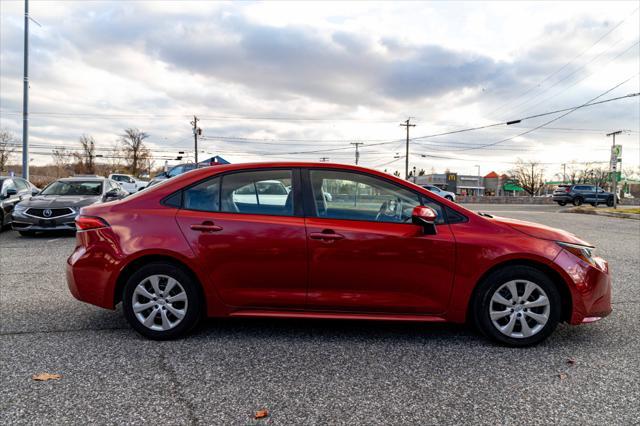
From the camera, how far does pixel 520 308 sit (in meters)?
3.59

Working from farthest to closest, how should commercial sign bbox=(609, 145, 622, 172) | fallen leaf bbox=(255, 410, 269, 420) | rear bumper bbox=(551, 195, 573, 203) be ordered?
rear bumper bbox=(551, 195, 573, 203) < commercial sign bbox=(609, 145, 622, 172) < fallen leaf bbox=(255, 410, 269, 420)

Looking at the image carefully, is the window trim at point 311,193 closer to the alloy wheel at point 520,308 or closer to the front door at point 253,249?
the front door at point 253,249

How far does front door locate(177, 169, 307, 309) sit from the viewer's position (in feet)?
11.8

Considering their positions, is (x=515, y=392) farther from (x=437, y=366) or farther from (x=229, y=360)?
(x=229, y=360)

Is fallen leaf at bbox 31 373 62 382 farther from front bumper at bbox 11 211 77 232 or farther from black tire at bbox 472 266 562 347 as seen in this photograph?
front bumper at bbox 11 211 77 232

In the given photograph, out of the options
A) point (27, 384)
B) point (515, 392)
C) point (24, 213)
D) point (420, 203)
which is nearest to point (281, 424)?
point (515, 392)

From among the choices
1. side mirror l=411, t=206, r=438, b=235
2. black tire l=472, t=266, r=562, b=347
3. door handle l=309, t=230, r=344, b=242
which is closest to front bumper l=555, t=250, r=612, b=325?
black tire l=472, t=266, r=562, b=347

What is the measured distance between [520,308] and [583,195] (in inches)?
1401

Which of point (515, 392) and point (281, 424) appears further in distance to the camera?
point (515, 392)

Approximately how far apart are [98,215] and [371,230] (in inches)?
92.1

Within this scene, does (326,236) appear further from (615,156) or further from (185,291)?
(615,156)

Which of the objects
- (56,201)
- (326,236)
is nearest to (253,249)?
(326,236)

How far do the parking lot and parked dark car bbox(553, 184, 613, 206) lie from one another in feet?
112

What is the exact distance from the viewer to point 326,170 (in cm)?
382
